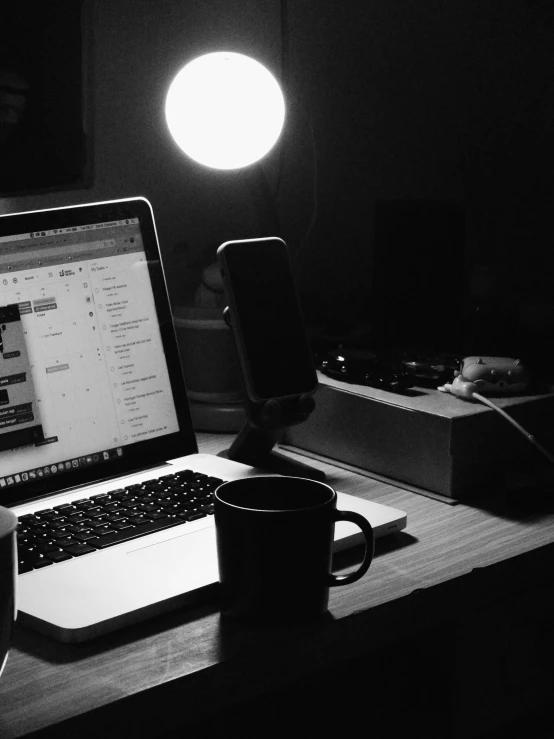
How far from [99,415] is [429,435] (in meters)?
0.32

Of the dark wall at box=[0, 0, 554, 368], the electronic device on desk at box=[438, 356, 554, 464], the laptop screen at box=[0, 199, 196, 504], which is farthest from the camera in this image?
the dark wall at box=[0, 0, 554, 368]

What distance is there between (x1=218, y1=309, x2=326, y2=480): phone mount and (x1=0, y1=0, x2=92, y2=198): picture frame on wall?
0.29 metres

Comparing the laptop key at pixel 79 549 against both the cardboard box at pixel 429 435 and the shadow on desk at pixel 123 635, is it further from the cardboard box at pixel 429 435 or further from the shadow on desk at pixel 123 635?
the cardboard box at pixel 429 435

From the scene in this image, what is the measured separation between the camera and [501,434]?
2.98 feet

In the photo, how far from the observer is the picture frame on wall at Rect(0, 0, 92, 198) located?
0.96m

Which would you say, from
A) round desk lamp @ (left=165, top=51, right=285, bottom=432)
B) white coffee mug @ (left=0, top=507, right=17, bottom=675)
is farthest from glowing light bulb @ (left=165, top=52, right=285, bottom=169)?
white coffee mug @ (left=0, top=507, right=17, bottom=675)

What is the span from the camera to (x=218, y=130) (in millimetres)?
1007

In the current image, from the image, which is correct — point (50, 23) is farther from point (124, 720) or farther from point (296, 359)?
point (124, 720)

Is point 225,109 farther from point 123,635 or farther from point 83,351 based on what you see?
point 123,635

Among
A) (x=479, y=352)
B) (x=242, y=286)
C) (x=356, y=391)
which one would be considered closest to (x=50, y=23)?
(x=242, y=286)

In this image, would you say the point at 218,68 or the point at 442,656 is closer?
the point at 442,656

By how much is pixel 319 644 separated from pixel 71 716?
18 centimetres

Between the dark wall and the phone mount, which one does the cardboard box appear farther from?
the dark wall

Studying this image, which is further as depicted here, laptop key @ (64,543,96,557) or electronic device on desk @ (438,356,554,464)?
electronic device on desk @ (438,356,554,464)
